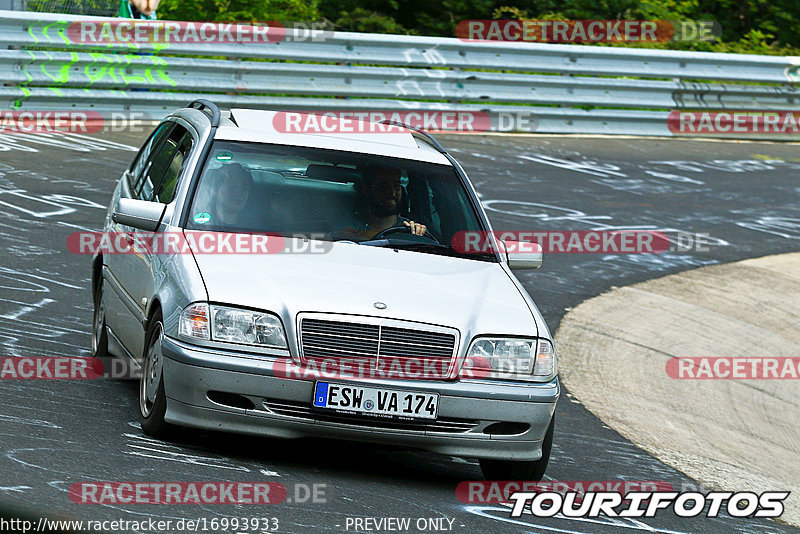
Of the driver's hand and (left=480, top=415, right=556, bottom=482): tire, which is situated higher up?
the driver's hand

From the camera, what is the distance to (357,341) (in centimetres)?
561

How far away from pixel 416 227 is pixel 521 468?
57.9 inches

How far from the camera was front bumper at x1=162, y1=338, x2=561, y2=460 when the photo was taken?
5.54m

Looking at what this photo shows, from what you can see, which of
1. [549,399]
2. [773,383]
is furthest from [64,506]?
[773,383]

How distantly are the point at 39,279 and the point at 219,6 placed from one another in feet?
39.8

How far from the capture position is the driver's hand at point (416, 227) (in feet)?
22.4

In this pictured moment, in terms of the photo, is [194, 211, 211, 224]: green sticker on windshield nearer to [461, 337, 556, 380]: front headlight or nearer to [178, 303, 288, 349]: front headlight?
[178, 303, 288, 349]: front headlight
